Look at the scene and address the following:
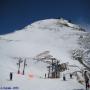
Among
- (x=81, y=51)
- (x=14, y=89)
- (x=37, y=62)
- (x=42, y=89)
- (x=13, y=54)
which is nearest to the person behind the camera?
(x=14, y=89)

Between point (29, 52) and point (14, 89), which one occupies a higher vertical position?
point (29, 52)

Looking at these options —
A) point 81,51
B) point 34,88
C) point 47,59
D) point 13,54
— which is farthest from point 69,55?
point 34,88

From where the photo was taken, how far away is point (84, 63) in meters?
152

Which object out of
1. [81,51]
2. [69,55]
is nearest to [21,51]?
[69,55]

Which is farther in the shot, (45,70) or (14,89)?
(45,70)

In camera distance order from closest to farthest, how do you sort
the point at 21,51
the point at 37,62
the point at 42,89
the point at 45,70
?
1. the point at 42,89
2. the point at 45,70
3. the point at 37,62
4. the point at 21,51

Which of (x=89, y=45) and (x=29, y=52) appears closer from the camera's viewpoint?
(x=29, y=52)

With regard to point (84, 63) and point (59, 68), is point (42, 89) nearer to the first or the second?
point (59, 68)

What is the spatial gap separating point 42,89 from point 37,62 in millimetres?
81417

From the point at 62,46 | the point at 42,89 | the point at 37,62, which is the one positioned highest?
the point at 62,46

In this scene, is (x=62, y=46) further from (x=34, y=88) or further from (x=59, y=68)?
(x=34, y=88)

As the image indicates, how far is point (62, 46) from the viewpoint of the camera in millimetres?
192750

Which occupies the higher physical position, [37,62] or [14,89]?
[37,62]

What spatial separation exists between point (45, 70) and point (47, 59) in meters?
18.6
